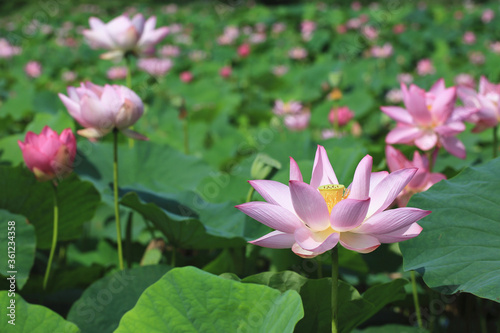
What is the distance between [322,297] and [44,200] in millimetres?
737

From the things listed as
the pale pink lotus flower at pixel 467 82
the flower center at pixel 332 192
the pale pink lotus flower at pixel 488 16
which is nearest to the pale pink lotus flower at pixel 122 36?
the flower center at pixel 332 192

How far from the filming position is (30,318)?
826 mm

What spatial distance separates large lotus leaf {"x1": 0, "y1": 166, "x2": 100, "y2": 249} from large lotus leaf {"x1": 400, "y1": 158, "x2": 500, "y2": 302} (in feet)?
2.51

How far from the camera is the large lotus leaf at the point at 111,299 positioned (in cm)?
96

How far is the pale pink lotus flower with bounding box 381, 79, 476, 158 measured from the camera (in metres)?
1.13

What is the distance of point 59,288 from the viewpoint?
1.22m

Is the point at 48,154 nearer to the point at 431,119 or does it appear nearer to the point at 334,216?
the point at 334,216

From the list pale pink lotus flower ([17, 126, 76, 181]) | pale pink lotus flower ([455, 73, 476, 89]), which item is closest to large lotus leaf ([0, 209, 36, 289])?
pale pink lotus flower ([17, 126, 76, 181])

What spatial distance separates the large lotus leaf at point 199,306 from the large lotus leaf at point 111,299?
224 millimetres

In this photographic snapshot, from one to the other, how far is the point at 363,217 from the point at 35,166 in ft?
2.17

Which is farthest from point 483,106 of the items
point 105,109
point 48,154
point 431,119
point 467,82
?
point 467,82

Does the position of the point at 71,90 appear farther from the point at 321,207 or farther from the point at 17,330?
the point at 321,207

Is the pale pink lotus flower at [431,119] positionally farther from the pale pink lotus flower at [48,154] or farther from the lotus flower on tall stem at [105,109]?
the pale pink lotus flower at [48,154]

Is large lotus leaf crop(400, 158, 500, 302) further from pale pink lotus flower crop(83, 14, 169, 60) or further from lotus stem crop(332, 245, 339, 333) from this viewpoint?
pale pink lotus flower crop(83, 14, 169, 60)
